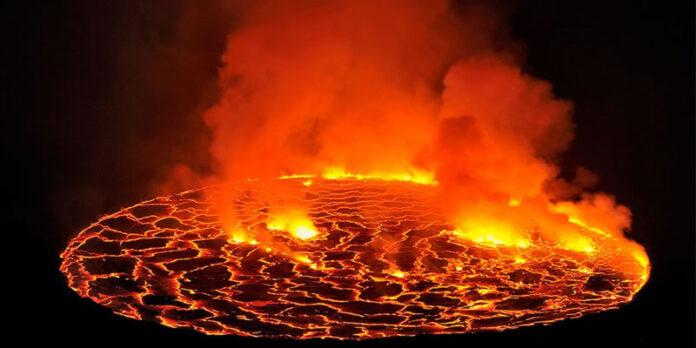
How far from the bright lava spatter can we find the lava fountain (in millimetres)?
24

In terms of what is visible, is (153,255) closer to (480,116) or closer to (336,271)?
(336,271)

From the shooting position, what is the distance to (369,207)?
8.96m

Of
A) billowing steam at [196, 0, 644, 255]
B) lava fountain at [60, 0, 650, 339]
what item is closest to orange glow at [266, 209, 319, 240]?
lava fountain at [60, 0, 650, 339]

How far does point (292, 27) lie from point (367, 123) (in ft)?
6.16

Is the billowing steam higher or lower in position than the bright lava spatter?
higher

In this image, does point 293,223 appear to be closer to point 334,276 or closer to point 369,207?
point 369,207

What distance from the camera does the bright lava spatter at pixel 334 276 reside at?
17.6 feet

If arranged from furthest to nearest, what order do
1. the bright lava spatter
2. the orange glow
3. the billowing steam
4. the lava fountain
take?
the billowing steam < the orange glow < the lava fountain < the bright lava spatter

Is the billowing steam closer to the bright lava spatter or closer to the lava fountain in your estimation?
the lava fountain

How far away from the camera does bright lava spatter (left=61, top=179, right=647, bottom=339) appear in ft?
17.6

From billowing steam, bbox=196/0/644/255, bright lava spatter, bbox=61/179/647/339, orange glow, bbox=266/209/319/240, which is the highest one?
billowing steam, bbox=196/0/644/255

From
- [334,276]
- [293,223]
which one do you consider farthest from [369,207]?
[334,276]

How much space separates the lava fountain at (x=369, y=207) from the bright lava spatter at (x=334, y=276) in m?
0.02

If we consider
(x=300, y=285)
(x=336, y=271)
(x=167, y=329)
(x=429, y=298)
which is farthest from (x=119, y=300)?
(x=429, y=298)
